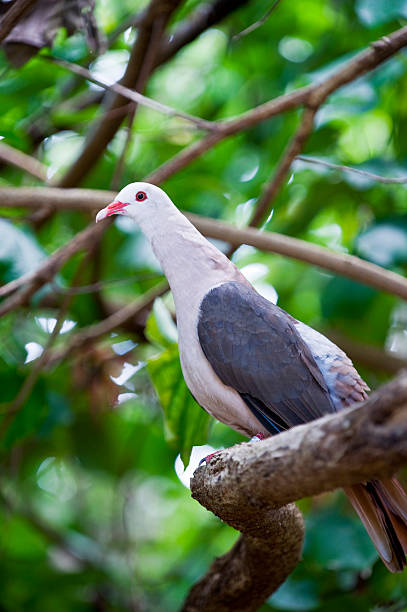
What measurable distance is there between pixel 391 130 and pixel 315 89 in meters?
0.97

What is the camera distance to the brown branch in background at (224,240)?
2527 mm

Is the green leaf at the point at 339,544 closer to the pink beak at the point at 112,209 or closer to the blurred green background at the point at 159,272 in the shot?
the blurred green background at the point at 159,272

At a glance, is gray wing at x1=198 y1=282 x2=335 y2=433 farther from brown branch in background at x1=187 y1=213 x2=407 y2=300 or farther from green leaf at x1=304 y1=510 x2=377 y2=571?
green leaf at x1=304 y1=510 x2=377 y2=571

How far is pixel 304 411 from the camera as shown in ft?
6.17

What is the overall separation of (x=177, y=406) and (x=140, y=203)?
70 centimetres

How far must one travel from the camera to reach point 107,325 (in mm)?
3332

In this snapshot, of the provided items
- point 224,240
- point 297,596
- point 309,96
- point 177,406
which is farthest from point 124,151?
point 297,596

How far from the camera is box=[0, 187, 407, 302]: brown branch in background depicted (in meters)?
2.53

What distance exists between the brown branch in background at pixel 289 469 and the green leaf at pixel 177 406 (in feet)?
1.13

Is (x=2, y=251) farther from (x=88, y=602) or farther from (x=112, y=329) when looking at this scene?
(x=88, y=602)

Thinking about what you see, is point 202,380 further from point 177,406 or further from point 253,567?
point 253,567

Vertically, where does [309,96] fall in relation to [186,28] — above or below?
below

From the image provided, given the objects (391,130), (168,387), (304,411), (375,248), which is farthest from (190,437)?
(391,130)

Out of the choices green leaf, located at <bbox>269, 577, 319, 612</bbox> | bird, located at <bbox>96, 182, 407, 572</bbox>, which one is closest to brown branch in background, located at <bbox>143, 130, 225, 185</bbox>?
bird, located at <bbox>96, 182, 407, 572</bbox>
